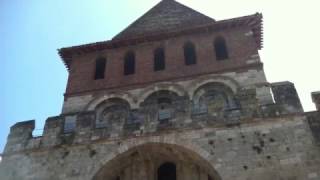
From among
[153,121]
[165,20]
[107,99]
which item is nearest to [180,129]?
[153,121]

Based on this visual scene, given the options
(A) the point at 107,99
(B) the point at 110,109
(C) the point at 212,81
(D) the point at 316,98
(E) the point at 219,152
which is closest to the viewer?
(E) the point at 219,152

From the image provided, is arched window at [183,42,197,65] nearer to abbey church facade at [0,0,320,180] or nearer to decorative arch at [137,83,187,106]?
abbey church facade at [0,0,320,180]

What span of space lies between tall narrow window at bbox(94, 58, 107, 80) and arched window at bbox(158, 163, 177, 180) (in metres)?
6.02

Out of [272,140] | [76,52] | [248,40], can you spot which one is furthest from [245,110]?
[76,52]

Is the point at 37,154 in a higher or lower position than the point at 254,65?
lower

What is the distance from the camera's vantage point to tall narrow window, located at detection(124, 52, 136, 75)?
62.3 ft

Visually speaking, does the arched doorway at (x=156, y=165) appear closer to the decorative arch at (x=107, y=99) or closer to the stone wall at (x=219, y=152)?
the stone wall at (x=219, y=152)

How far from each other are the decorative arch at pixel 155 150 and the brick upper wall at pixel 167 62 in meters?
4.59

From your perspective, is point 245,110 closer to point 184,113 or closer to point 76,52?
point 184,113

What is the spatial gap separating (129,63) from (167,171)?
21.2 feet

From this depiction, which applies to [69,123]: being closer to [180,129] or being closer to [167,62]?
[180,129]

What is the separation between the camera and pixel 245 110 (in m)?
13.6

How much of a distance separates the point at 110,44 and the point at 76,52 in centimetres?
156

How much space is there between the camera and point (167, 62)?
18.5 meters
